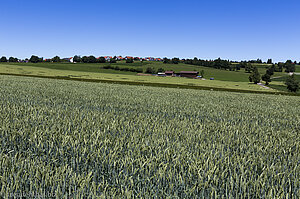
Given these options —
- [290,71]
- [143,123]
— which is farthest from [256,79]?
[143,123]

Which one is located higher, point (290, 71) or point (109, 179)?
point (290, 71)

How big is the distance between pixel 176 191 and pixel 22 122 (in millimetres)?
4580

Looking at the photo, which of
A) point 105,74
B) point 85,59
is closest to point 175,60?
point 85,59

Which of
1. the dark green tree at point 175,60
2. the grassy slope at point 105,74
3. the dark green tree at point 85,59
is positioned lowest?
the grassy slope at point 105,74

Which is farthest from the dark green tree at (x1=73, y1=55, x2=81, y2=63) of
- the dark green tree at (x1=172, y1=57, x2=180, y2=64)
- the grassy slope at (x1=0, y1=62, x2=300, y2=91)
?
the dark green tree at (x1=172, y1=57, x2=180, y2=64)

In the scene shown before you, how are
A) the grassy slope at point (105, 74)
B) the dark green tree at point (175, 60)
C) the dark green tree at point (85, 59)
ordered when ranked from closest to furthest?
the grassy slope at point (105, 74), the dark green tree at point (85, 59), the dark green tree at point (175, 60)

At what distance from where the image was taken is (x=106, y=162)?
3.29 meters

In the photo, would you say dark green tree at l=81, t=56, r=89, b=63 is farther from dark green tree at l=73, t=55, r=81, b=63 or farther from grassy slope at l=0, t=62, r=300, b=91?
grassy slope at l=0, t=62, r=300, b=91

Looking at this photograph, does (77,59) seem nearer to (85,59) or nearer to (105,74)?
(85,59)

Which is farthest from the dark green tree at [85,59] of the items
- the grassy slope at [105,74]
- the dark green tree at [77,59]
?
the grassy slope at [105,74]

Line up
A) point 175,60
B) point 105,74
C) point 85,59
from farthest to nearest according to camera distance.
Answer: point 175,60, point 85,59, point 105,74

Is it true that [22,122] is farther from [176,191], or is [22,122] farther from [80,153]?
[176,191]

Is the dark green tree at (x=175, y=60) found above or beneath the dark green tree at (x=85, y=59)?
above

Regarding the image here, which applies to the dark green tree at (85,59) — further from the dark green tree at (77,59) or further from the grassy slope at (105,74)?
the grassy slope at (105,74)
